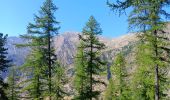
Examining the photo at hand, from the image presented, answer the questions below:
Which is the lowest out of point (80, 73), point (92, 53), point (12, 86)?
point (12, 86)

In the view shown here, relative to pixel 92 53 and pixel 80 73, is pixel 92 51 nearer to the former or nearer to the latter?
pixel 92 53

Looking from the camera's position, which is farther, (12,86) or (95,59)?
(12,86)

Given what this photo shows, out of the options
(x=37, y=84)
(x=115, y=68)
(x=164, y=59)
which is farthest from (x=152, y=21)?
(x=115, y=68)

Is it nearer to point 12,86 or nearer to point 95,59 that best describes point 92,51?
point 95,59

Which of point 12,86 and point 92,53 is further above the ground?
point 92,53

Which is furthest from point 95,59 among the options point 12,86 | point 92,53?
point 12,86

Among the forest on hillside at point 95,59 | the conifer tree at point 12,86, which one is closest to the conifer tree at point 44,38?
the forest on hillside at point 95,59

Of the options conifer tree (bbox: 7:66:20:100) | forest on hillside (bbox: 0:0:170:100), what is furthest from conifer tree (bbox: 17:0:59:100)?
conifer tree (bbox: 7:66:20:100)

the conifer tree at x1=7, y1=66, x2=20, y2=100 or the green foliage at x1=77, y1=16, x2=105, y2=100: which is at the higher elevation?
the green foliage at x1=77, y1=16, x2=105, y2=100

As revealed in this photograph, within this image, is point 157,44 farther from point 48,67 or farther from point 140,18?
point 48,67

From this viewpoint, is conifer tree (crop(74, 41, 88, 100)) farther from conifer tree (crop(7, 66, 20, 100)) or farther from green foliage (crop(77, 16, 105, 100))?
conifer tree (crop(7, 66, 20, 100))

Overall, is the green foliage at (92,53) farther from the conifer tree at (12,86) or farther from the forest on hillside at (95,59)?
the conifer tree at (12,86)

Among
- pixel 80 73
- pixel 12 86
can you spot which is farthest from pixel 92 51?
pixel 12 86

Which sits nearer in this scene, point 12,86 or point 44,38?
point 44,38
